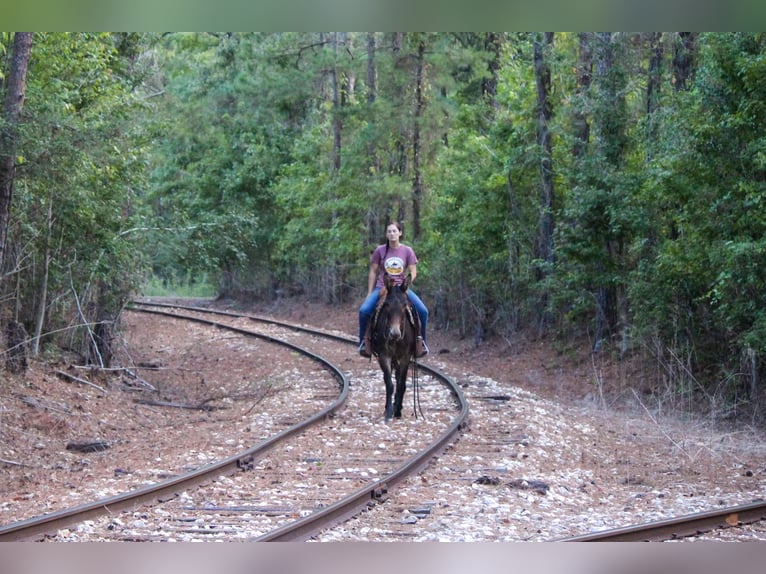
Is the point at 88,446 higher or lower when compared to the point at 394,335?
lower

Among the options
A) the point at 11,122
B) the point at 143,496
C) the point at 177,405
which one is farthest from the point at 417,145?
the point at 143,496

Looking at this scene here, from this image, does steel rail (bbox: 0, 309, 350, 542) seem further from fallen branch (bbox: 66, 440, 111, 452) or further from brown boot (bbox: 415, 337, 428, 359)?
fallen branch (bbox: 66, 440, 111, 452)

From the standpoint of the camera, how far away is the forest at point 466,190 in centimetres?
1432

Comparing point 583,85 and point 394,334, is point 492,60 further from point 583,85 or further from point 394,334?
point 394,334

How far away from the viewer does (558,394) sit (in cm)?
1884

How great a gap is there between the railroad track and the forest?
172 inches

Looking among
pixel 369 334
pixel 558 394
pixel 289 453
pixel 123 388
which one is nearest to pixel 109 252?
pixel 123 388

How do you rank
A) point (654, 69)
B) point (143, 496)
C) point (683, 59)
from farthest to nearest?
point (654, 69), point (683, 59), point (143, 496)

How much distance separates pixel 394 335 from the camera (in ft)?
42.6

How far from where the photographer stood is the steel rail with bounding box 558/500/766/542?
290 inches

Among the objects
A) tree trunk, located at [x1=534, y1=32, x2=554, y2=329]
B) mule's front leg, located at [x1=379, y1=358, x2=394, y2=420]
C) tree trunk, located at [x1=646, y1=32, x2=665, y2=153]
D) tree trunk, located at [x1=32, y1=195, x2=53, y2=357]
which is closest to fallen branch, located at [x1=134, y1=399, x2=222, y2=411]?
tree trunk, located at [x1=32, y1=195, x2=53, y2=357]

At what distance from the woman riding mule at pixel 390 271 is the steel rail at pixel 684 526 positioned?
19.0ft

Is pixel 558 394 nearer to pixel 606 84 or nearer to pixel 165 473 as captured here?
pixel 606 84

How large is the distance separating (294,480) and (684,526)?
3994 mm
